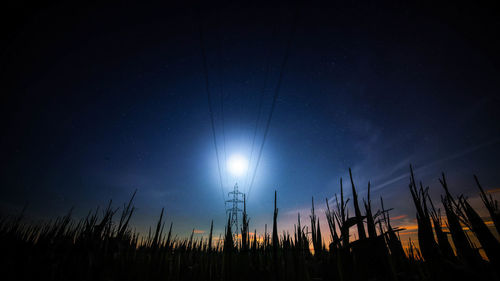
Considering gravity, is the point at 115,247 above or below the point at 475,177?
below

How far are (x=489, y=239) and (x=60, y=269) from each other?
455 centimetres

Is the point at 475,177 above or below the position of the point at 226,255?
above

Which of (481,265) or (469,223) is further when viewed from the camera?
(469,223)

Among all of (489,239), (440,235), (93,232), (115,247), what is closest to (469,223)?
(489,239)

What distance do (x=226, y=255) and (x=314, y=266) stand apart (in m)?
2.03

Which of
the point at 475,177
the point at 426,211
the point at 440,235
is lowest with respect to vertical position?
the point at 440,235

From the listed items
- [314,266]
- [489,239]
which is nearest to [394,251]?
[489,239]

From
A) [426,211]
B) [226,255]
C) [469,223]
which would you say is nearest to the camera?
[469,223]

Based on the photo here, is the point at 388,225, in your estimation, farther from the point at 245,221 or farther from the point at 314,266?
the point at 245,221

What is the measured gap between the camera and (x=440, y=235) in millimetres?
2004

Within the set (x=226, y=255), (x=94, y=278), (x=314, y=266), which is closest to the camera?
(x=94, y=278)

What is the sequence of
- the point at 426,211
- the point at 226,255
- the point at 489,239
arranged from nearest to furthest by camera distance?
the point at 489,239 → the point at 426,211 → the point at 226,255

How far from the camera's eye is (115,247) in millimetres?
2703

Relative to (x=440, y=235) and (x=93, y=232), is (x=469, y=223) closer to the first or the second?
(x=440, y=235)
